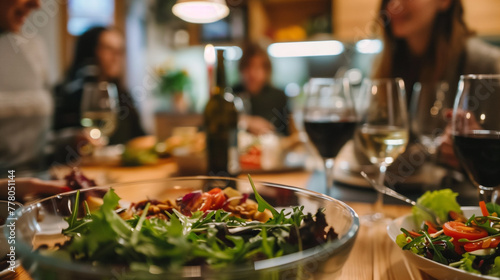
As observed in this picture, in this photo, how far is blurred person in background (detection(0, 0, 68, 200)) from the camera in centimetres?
185

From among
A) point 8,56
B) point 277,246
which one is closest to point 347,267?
point 277,246

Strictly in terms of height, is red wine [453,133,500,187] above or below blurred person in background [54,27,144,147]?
below

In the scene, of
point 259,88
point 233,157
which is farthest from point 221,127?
point 259,88

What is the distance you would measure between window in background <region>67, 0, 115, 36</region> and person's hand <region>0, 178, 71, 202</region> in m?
3.46

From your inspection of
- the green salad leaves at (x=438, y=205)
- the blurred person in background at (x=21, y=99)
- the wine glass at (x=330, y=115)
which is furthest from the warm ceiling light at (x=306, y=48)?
the green salad leaves at (x=438, y=205)

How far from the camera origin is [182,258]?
0.27 metres

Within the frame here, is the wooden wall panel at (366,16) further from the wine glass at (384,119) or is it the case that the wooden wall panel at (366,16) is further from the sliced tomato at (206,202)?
the sliced tomato at (206,202)

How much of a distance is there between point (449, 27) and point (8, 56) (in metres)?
2.32

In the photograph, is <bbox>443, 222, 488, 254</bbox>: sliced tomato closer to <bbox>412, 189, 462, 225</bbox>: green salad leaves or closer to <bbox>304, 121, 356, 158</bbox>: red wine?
<bbox>412, 189, 462, 225</bbox>: green salad leaves

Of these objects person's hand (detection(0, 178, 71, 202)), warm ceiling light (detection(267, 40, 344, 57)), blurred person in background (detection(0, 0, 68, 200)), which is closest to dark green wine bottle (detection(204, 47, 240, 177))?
person's hand (detection(0, 178, 71, 202))

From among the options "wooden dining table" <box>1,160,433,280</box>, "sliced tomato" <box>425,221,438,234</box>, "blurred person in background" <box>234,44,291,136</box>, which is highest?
"blurred person in background" <box>234,44,291,136</box>

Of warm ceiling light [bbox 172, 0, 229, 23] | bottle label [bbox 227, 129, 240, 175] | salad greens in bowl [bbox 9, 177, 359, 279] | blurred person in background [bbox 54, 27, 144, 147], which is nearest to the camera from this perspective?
salad greens in bowl [bbox 9, 177, 359, 279]

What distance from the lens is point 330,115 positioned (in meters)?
0.82

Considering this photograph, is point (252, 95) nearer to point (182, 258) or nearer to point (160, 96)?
point (160, 96)
